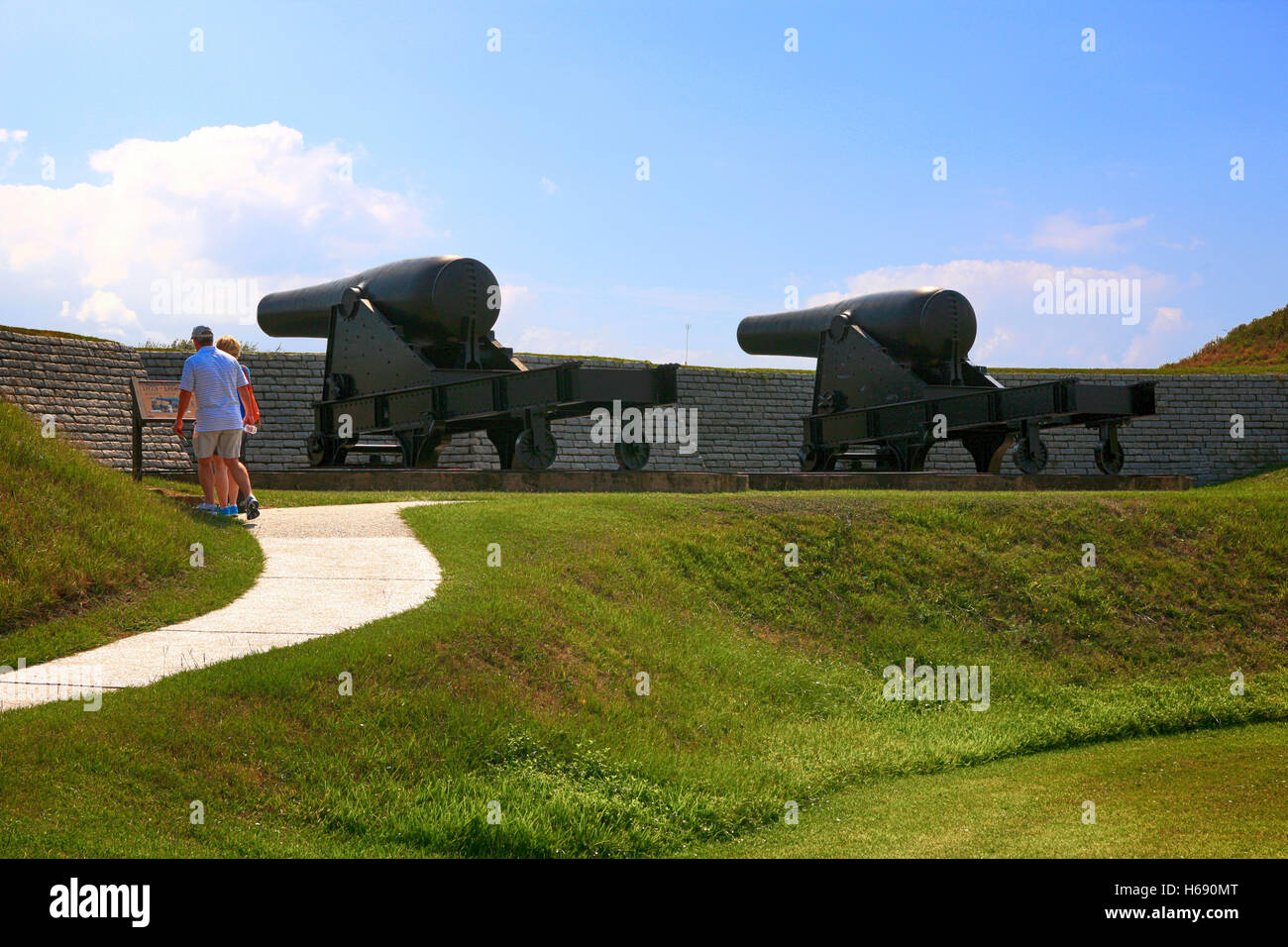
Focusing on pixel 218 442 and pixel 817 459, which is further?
pixel 817 459

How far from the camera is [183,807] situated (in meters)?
4.90

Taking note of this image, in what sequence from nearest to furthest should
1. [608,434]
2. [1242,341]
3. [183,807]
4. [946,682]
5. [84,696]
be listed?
[183,807], [84,696], [946,682], [608,434], [1242,341]

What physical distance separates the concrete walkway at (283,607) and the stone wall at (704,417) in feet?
37.5

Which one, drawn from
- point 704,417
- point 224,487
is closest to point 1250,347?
point 704,417

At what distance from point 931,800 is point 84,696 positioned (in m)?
4.31

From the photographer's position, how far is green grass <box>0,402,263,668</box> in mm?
7105

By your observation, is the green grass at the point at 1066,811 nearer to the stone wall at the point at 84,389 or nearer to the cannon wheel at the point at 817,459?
the cannon wheel at the point at 817,459

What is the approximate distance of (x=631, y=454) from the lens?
14.9 m

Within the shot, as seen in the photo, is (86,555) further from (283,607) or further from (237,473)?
(237,473)

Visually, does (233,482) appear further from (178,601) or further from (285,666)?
(285,666)

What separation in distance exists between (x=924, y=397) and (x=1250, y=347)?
21.3 meters

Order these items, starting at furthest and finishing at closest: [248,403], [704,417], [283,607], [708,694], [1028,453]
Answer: [704,417] < [1028,453] < [248,403] < [708,694] < [283,607]

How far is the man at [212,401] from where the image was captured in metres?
9.62

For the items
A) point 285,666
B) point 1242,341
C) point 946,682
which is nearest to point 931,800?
point 946,682
